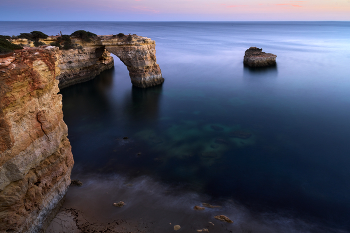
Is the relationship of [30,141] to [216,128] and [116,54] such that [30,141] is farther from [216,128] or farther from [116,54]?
[116,54]

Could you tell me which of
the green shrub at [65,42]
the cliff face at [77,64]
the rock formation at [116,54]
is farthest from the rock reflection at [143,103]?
the green shrub at [65,42]

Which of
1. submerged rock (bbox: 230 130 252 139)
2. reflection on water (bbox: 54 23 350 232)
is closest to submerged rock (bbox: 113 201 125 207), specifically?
reflection on water (bbox: 54 23 350 232)

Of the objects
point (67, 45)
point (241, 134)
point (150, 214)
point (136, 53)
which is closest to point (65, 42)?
point (67, 45)

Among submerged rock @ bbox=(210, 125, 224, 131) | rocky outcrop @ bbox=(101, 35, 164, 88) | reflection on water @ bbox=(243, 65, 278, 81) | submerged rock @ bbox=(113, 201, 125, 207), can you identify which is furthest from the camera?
reflection on water @ bbox=(243, 65, 278, 81)

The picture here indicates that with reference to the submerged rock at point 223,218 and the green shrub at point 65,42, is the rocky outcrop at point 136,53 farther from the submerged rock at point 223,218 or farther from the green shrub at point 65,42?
the submerged rock at point 223,218

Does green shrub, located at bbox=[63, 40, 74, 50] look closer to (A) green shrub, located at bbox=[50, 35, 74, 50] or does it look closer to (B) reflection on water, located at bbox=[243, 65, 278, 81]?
(A) green shrub, located at bbox=[50, 35, 74, 50]

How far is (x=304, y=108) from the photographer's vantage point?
27.3m

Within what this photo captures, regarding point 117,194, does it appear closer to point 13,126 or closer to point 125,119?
point 13,126

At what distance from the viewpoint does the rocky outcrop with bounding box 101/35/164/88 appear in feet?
101

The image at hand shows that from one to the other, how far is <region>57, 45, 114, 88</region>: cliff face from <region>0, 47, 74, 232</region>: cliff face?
26.0m

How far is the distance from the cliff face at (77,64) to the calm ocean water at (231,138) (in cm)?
165

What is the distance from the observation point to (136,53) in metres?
31.2

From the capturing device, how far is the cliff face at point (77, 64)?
32.8 m

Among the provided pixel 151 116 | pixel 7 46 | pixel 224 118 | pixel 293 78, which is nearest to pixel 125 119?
pixel 151 116
